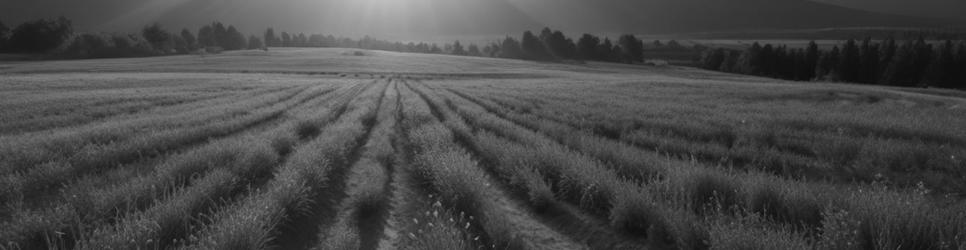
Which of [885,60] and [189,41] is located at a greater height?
[189,41]

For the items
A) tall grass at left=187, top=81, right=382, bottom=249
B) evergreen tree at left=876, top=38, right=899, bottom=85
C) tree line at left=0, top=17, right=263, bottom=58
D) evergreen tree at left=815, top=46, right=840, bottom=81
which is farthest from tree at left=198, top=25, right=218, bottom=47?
evergreen tree at left=876, top=38, right=899, bottom=85

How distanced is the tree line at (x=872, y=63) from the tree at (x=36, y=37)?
143374 millimetres

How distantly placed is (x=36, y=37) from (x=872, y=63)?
157760 mm

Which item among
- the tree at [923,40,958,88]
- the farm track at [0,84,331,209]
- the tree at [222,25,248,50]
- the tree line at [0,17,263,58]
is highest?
the tree at [222,25,248,50]

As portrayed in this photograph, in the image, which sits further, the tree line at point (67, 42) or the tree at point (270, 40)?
the tree at point (270, 40)

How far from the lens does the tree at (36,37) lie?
269ft

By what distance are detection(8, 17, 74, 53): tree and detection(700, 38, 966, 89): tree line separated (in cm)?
Answer: 14337

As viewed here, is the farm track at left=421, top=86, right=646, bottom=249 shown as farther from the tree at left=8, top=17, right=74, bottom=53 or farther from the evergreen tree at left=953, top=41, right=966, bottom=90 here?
the tree at left=8, top=17, right=74, bottom=53

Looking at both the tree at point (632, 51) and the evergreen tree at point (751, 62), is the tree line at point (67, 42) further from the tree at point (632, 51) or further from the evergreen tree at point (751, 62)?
the evergreen tree at point (751, 62)

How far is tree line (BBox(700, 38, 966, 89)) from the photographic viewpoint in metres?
59.2

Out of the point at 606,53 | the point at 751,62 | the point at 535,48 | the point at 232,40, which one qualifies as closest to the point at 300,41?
the point at 232,40

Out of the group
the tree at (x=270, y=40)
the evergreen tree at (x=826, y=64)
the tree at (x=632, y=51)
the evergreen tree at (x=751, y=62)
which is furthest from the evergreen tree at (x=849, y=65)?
the tree at (x=270, y=40)

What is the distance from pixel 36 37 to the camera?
8281cm

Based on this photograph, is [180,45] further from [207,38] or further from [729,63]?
[729,63]
